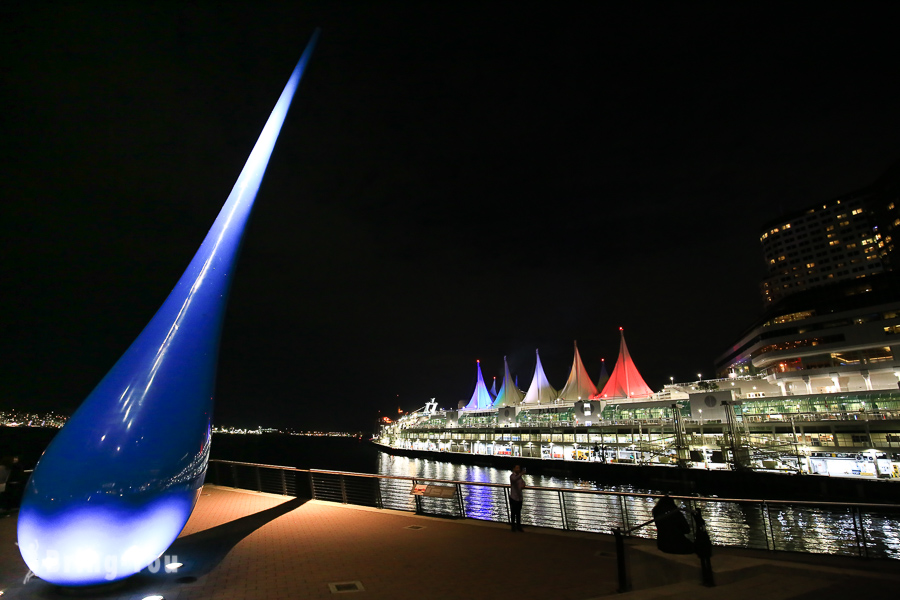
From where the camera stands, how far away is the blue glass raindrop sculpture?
4.82 meters

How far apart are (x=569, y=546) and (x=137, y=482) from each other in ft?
20.9

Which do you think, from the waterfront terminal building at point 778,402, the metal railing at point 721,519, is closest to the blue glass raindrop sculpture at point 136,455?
the metal railing at point 721,519

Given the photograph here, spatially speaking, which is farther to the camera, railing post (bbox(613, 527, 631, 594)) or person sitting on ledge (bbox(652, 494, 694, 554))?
railing post (bbox(613, 527, 631, 594))

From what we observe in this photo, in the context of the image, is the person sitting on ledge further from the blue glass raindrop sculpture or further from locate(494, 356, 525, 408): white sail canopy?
locate(494, 356, 525, 408): white sail canopy

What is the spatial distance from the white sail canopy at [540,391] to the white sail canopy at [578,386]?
11.4ft

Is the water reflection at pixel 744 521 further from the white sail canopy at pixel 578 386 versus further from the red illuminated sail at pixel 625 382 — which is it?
the white sail canopy at pixel 578 386

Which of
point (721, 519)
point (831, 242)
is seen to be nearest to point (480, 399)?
point (721, 519)

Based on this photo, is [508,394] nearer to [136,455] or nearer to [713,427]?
[713,427]

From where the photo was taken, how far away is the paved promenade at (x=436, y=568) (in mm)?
5258

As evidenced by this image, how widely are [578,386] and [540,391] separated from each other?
28.9 ft

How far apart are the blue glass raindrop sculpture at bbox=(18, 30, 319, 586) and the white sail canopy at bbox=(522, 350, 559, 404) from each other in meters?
63.0

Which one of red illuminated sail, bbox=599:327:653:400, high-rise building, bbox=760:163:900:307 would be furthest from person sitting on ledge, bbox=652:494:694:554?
high-rise building, bbox=760:163:900:307

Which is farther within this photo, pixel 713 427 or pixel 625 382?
pixel 625 382

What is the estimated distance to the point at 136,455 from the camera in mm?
5137
